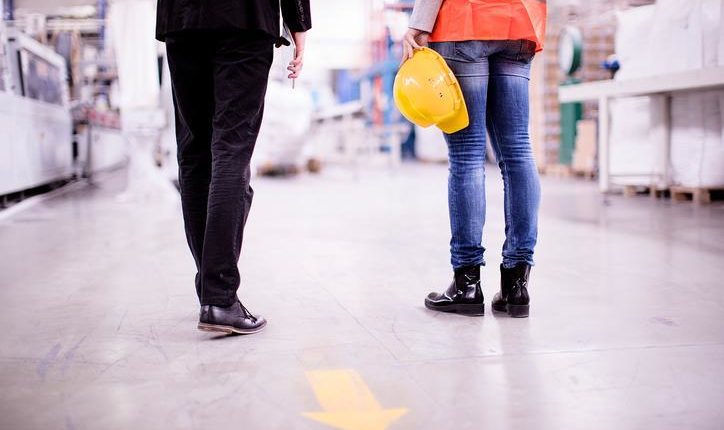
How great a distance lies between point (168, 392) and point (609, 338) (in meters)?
1.07

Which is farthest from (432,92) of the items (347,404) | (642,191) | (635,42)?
(642,191)

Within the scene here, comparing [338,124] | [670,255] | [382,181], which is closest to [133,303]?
[670,255]

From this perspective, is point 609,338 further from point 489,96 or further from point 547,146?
point 547,146

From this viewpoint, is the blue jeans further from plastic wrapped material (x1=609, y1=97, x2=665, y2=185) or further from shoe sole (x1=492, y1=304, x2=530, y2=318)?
plastic wrapped material (x1=609, y1=97, x2=665, y2=185)

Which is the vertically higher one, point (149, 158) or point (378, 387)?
point (149, 158)

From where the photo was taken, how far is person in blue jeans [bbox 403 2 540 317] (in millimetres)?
1977

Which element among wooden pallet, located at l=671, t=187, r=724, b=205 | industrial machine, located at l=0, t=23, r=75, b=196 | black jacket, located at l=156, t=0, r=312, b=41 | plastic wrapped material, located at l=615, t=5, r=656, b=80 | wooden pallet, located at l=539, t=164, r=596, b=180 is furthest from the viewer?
wooden pallet, located at l=539, t=164, r=596, b=180

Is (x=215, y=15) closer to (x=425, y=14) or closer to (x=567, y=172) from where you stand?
(x=425, y=14)

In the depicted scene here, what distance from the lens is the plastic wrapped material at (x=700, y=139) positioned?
16.3 feet

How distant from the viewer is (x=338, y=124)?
9797 millimetres

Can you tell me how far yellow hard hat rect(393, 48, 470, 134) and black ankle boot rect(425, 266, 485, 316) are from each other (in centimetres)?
41

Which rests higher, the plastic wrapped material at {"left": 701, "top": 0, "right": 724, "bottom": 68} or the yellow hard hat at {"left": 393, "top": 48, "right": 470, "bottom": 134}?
the plastic wrapped material at {"left": 701, "top": 0, "right": 724, "bottom": 68}

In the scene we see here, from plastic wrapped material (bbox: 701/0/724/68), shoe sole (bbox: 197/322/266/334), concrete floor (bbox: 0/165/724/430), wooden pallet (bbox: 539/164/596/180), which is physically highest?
plastic wrapped material (bbox: 701/0/724/68)

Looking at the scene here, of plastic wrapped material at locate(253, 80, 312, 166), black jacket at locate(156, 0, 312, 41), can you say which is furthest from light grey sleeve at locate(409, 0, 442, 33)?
plastic wrapped material at locate(253, 80, 312, 166)
